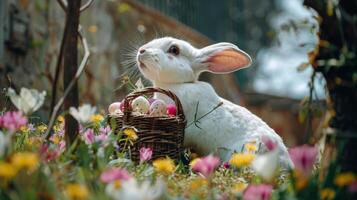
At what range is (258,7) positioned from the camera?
16.6 metres

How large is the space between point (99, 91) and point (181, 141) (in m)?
3.65

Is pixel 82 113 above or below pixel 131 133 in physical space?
above

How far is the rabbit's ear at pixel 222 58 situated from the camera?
3.37m

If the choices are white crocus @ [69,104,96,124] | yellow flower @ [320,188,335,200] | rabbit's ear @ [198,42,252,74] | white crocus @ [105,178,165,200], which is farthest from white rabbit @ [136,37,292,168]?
white crocus @ [105,178,165,200]

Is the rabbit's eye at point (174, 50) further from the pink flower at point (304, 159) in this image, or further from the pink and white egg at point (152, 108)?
the pink flower at point (304, 159)

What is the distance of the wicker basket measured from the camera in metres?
2.69

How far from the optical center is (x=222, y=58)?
3.43 m

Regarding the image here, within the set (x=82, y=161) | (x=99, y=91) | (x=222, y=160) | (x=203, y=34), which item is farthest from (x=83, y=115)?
(x=203, y=34)

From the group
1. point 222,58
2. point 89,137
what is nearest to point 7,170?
point 89,137

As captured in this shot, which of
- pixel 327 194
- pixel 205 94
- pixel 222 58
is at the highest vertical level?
pixel 327 194

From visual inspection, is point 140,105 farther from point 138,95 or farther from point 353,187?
point 353,187

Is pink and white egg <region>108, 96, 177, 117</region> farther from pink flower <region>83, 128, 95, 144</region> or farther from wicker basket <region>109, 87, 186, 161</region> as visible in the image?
pink flower <region>83, 128, 95, 144</region>

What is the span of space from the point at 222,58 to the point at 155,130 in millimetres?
876

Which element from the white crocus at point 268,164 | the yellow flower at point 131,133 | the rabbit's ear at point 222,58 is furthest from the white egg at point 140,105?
the white crocus at point 268,164
